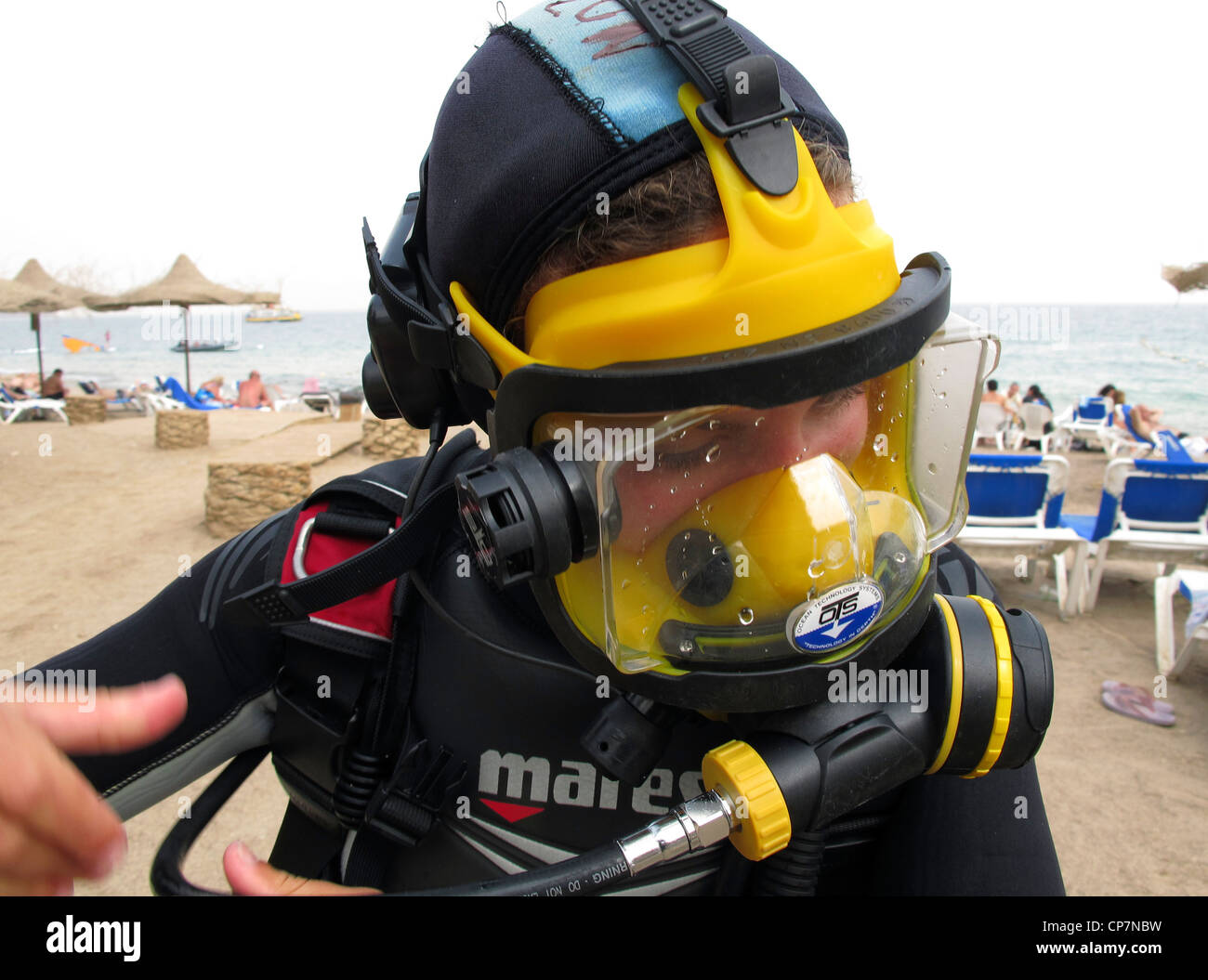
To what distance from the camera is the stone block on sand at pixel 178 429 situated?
33.9ft

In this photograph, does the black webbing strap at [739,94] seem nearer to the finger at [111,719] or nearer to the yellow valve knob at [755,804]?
the yellow valve knob at [755,804]

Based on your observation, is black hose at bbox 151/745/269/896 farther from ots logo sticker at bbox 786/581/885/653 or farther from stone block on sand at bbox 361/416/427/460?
stone block on sand at bbox 361/416/427/460

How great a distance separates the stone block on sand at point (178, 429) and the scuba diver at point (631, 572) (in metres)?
10.2

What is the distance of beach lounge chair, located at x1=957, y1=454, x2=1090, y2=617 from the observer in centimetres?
545

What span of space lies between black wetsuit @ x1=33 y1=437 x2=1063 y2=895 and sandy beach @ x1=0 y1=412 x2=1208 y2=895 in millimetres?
335

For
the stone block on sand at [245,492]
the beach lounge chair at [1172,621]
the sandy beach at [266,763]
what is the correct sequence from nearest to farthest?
the sandy beach at [266,763] → the beach lounge chair at [1172,621] → the stone block on sand at [245,492]

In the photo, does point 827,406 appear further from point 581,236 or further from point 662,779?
point 662,779

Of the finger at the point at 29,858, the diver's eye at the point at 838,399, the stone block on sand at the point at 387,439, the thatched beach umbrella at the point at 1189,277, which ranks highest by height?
the thatched beach umbrella at the point at 1189,277

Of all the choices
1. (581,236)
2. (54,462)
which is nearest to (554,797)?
(581,236)

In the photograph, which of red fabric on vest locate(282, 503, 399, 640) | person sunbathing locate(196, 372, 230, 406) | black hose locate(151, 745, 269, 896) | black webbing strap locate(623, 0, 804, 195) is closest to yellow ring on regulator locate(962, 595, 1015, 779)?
black webbing strap locate(623, 0, 804, 195)

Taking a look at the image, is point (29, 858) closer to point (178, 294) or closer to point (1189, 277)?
point (1189, 277)

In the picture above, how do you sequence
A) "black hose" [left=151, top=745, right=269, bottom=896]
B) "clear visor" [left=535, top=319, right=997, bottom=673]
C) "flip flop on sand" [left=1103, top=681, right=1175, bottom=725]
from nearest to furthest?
"clear visor" [left=535, top=319, right=997, bottom=673]
"black hose" [left=151, top=745, right=269, bottom=896]
"flip flop on sand" [left=1103, top=681, right=1175, bottom=725]

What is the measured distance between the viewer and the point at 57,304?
14352 mm

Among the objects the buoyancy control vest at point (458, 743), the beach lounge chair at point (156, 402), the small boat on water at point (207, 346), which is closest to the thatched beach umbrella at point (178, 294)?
the beach lounge chair at point (156, 402)
